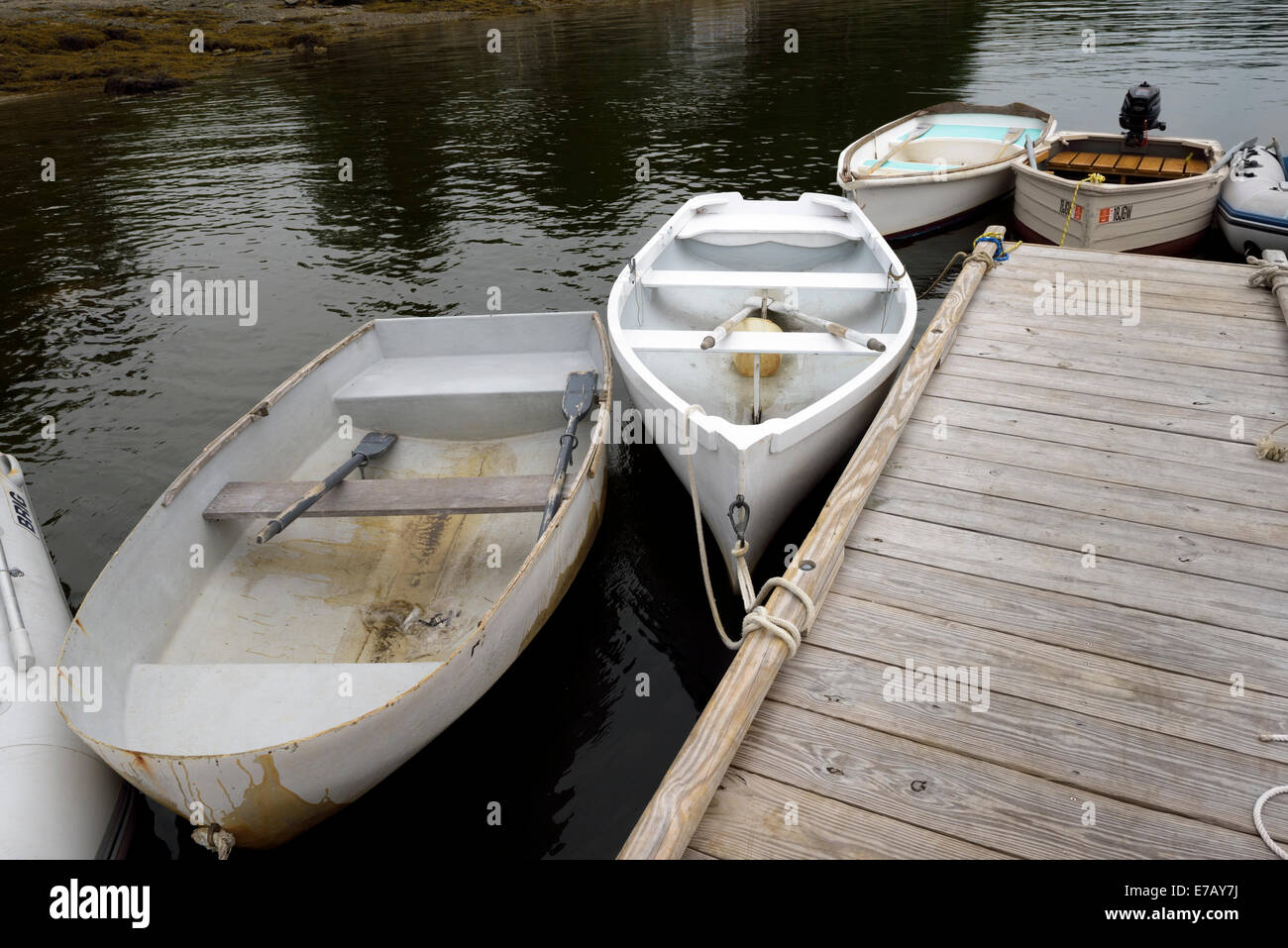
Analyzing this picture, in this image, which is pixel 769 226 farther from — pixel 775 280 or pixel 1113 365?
pixel 1113 365

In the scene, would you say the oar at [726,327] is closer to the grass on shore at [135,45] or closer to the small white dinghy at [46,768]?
the small white dinghy at [46,768]

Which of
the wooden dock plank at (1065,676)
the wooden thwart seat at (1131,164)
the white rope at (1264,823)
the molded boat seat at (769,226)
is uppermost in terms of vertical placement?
the wooden thwart seat at (1131,164)

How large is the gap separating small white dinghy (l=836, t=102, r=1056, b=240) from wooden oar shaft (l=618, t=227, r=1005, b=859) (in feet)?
23.9

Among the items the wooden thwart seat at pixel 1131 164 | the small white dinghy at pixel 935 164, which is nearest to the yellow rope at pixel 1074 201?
the wooden thwart seat at pixel 1131 164

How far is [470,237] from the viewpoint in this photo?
13.6 metres

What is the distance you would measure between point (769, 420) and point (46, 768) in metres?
4.32

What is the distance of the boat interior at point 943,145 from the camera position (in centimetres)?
1237

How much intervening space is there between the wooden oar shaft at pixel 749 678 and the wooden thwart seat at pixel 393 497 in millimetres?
1890

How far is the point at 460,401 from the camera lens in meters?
6.74

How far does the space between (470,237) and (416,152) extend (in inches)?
264

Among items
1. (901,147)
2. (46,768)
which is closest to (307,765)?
(46,768)

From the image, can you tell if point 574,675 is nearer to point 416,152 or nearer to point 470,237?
point 470,237
